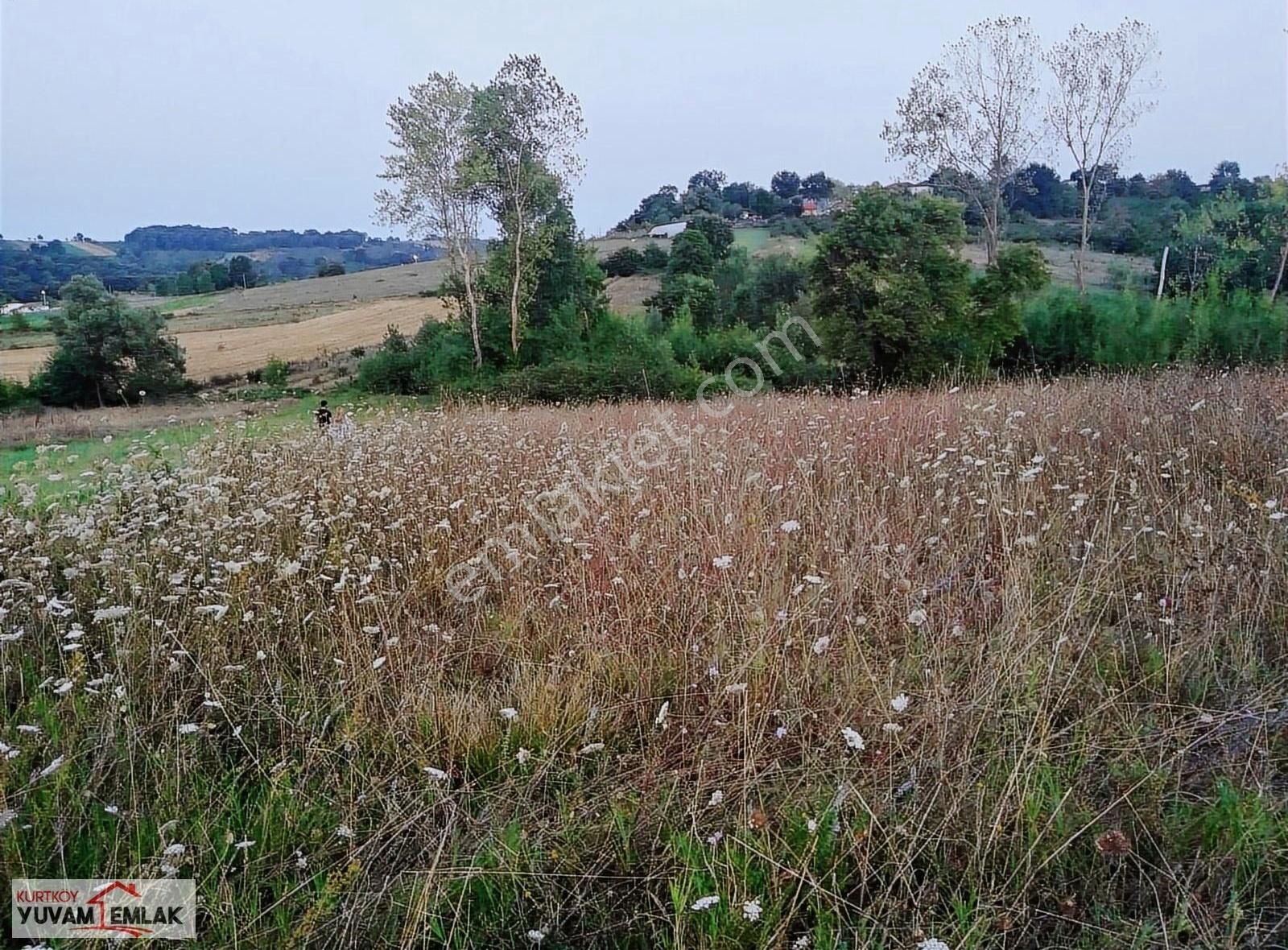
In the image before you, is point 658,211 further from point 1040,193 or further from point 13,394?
point 13,394

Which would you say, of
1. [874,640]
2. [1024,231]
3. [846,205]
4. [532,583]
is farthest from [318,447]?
[1024,231]

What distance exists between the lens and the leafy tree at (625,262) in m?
33.1

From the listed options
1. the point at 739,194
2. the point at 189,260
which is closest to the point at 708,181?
the point at 739,194

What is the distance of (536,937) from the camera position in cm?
152

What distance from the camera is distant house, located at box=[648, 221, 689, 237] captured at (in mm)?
35062

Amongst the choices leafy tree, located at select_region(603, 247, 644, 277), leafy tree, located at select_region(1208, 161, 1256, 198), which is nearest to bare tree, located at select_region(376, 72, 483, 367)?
leafy tree, located at select_region(603, 247, 644, 277)

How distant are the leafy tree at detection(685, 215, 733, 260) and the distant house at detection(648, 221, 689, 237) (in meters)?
0.60

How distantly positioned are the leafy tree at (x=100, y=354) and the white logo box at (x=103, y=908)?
95.7ft

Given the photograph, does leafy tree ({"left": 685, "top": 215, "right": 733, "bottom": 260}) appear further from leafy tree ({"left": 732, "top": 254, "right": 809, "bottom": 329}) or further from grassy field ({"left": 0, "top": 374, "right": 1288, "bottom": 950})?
grassy field ({"left": 0, "top": 374, "right": 1288, "bottom": 950})

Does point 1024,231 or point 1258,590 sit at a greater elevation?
point 1024,231

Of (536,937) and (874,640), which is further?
(874,640)

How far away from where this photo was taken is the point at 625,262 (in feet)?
111

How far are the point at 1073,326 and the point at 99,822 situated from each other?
822 inches

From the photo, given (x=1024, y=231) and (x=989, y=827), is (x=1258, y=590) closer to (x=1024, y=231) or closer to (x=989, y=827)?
(x=989, y=827)
